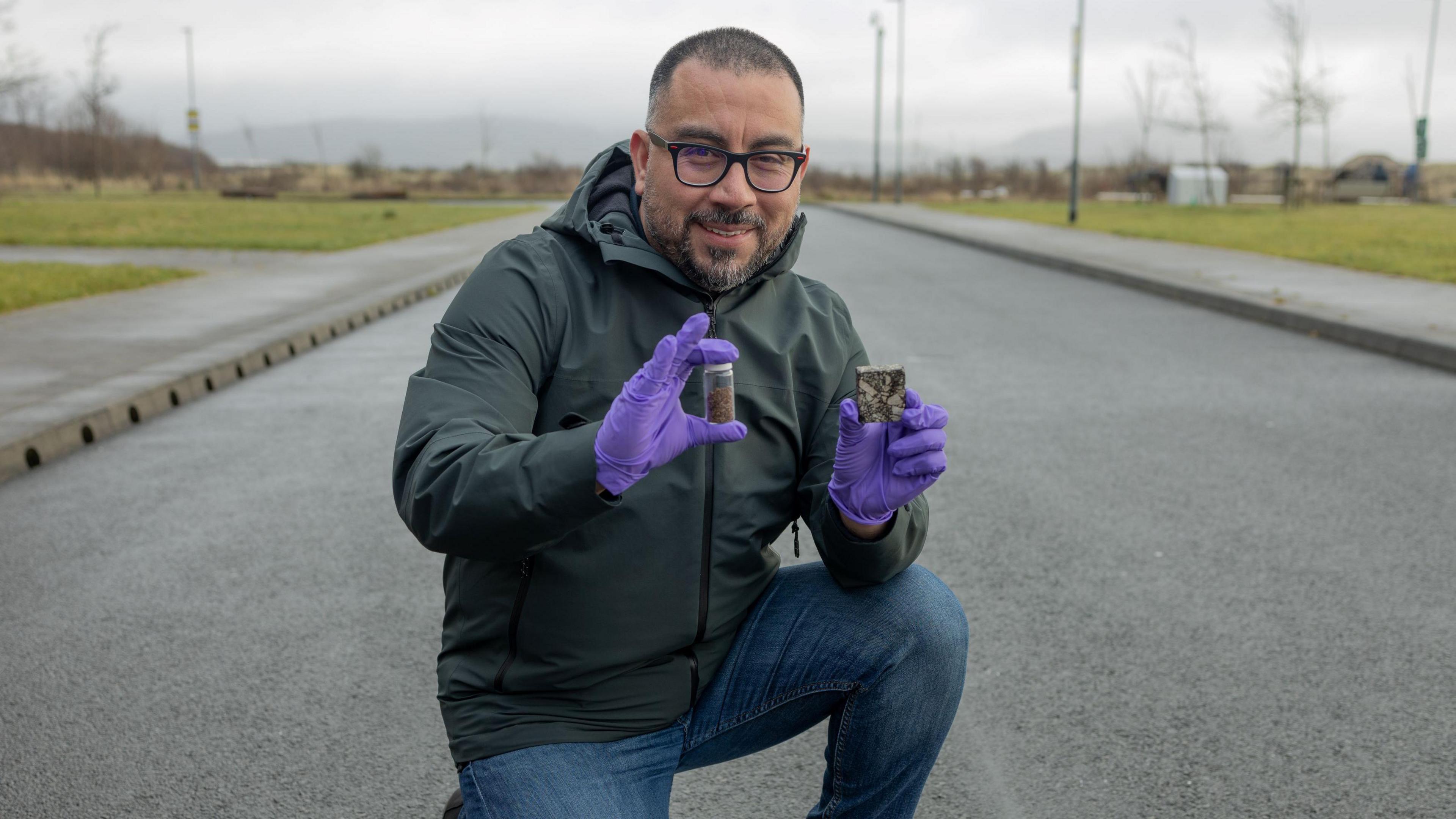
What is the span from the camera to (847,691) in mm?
2217

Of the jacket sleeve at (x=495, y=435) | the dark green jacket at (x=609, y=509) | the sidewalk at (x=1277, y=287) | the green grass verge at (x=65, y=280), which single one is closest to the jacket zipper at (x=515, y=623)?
the dark green jacket at (x=609, y=509)

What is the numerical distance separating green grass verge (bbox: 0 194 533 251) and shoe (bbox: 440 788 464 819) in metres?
18.3

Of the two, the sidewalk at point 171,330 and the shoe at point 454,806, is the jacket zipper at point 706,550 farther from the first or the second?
the sidewalk at point 171,330

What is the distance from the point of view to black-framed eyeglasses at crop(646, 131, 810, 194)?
84.1 inches

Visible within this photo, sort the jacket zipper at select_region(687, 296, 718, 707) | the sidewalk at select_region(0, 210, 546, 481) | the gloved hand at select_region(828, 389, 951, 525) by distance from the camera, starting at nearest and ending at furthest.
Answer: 1. the gloved hand at select_region(828, 389, 951, 525)
2. the jacket zipper at select_region(687, 296, 718, 707)
3. the sidewalk at select_region(0, 210, 546, 481)

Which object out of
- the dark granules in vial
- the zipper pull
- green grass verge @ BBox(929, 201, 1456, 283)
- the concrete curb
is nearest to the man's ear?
the zipper pull

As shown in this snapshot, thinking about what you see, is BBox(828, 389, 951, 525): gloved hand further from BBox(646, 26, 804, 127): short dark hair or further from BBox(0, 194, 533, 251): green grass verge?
BBox(0, 194, 533, 251): green grass verge

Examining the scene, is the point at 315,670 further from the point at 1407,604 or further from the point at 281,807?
the point at 1407,604

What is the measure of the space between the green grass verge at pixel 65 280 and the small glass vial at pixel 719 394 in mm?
11478

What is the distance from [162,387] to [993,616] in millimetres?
5518

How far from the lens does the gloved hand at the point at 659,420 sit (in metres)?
1.66

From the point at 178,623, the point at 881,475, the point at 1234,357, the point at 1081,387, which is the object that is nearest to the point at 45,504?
the point at 178,623

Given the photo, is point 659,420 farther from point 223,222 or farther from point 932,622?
point 223,222

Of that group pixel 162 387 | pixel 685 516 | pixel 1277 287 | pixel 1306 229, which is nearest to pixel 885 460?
pixel 685 516
